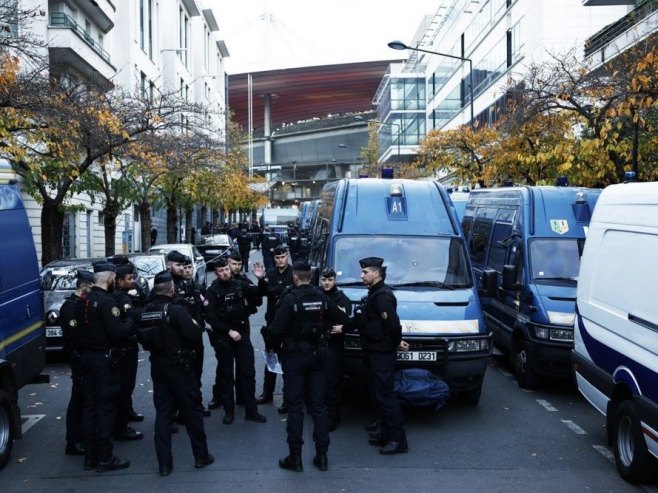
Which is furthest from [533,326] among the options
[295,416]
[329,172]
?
[329,172]

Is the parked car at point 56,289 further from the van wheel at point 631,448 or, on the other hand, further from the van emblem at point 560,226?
the van wheel at point 631,448

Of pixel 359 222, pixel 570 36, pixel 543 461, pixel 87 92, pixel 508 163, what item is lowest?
pixel 543 461

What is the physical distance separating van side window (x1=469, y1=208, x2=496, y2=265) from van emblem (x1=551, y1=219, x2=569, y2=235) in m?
2.00

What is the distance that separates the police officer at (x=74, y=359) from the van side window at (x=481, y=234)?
7.42m

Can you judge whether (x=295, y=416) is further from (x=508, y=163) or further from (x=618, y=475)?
(x=508, y=163)

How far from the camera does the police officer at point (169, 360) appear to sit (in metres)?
6.07

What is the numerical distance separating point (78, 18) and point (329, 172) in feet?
283

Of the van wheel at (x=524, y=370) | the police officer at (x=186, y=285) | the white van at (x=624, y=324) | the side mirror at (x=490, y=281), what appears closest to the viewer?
the white van at (x=624, y=324)

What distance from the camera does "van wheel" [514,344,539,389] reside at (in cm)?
913

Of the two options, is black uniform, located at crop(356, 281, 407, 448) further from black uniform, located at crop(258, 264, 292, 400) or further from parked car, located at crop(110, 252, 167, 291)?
parked car, located at crop(110, 252, 167, 291)

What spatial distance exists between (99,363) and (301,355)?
→ 178 cm

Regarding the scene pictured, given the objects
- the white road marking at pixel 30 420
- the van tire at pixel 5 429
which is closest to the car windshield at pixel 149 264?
the white road marking at pixel 30 420

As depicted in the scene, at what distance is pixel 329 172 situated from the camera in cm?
11338

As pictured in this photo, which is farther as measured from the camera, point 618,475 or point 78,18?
point 78,18
